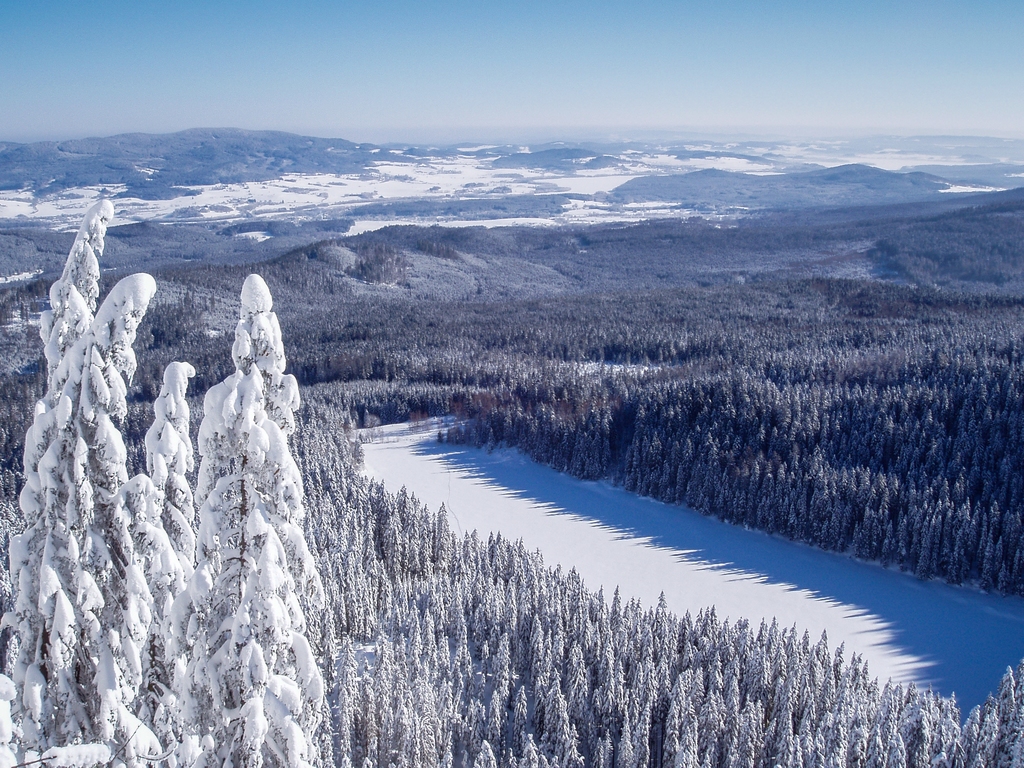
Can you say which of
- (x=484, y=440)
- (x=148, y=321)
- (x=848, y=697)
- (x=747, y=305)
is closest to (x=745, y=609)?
(x=848, y=697)

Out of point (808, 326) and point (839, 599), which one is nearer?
point (839, 599)

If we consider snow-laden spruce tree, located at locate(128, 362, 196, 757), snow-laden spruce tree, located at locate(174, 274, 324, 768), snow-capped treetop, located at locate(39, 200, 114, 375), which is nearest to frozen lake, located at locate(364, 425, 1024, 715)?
snow-laden spruce tree, located at locate(128, 362, 196, 757)

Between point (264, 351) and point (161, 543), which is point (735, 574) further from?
point (264, 351)

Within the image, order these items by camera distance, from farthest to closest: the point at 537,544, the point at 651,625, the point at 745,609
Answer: the point at 537,544 → the point at 745,609 → the point at 651,625

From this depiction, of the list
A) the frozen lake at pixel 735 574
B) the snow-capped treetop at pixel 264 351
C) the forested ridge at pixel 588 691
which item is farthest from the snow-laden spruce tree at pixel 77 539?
the frozen lake at pixel 735 574

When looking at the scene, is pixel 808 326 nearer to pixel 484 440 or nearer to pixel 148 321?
pixel 484 440

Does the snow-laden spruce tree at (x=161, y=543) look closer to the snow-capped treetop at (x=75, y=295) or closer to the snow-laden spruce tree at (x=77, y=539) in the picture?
the snow-laden spruce tree at (x=77, y=539)

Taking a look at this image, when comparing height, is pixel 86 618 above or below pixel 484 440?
above
